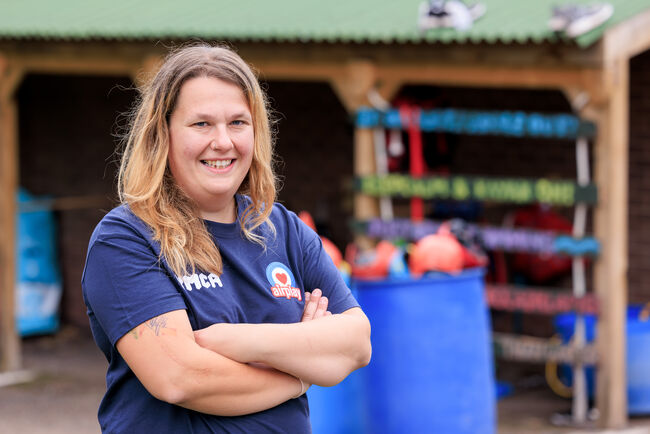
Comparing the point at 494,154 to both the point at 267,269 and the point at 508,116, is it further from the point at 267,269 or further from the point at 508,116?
the point at 267,269

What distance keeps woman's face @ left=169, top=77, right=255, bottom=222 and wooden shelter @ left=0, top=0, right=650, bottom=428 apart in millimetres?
3593

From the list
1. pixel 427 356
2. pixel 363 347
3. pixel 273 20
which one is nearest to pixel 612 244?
pixel 427 356

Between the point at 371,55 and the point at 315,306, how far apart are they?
14.3ft

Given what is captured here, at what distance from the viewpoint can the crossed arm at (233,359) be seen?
199 cm

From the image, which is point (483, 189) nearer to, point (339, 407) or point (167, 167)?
point (339, 407)

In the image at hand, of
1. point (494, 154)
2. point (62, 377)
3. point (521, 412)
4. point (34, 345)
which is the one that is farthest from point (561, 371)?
point (34, 345)

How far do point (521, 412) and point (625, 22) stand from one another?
2662mm

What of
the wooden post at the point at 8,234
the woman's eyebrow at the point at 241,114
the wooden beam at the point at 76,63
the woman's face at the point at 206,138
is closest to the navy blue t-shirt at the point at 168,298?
the woman's face at the point at 206,138

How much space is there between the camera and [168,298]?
2014 millimetres

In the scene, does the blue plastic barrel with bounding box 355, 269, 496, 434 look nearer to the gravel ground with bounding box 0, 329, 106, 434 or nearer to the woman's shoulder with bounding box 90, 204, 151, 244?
the gravel ground with bounding box 0, 329, 106, 434

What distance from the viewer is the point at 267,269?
2193 mm

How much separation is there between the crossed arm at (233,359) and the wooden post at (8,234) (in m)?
6.14

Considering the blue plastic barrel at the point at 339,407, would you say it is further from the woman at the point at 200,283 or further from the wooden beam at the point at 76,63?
the wooden beam at the point at 76,63

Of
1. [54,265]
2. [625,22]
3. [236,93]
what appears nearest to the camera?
[236,93]
